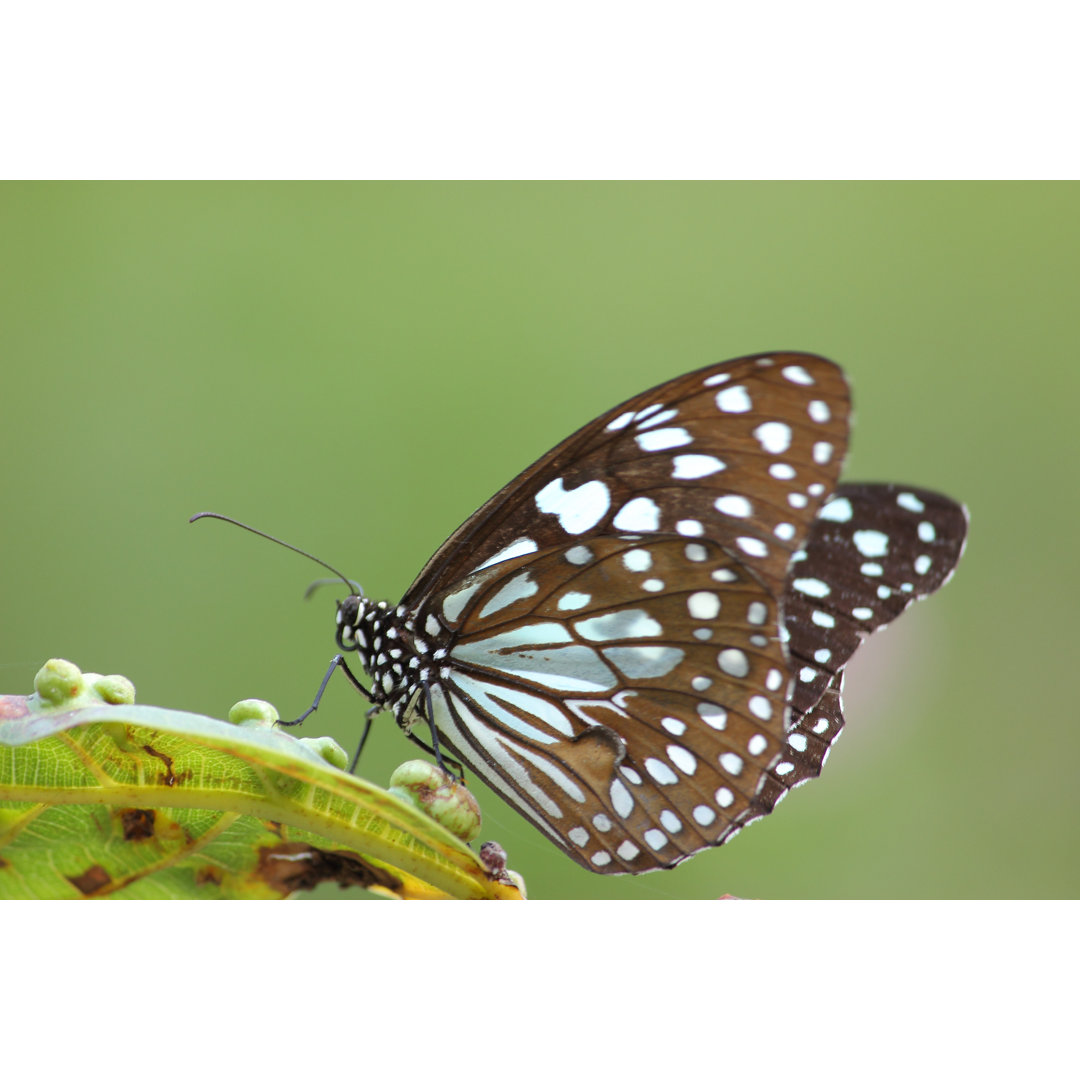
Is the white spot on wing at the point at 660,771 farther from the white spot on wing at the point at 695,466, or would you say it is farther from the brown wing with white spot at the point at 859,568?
the white spot on wing at the point at 695,466

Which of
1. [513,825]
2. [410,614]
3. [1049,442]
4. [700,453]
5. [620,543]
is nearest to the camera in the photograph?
[700,453]

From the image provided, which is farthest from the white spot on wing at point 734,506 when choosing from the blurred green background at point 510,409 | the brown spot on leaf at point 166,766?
the blurred green background at point 510,409

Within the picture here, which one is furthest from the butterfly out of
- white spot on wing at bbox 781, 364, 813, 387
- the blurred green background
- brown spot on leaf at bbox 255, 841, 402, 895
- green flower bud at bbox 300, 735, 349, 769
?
the blurred green background

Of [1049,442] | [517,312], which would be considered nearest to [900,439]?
[1049,442]

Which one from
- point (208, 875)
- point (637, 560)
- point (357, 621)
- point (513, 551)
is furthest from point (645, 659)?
point (208, 875)

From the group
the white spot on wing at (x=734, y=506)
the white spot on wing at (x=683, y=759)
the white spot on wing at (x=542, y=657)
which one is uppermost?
the white spot on wing at (x=734, y=506)

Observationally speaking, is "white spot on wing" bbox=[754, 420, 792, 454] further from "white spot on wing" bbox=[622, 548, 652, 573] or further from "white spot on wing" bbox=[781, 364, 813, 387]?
"white spot on wing" bbox=[622, 548, 652, 573]

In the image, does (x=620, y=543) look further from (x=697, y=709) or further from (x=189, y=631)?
(x=189, y=631)

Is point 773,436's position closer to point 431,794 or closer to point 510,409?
point 431,794
